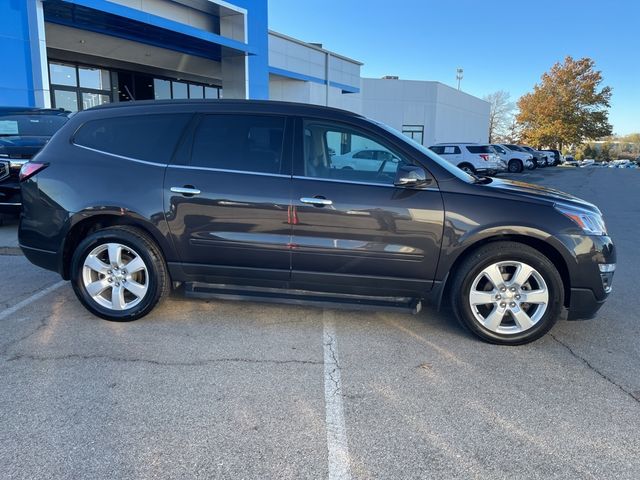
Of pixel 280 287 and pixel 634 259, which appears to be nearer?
pixel 280 287

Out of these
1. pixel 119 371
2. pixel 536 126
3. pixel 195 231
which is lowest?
pixel 119 371

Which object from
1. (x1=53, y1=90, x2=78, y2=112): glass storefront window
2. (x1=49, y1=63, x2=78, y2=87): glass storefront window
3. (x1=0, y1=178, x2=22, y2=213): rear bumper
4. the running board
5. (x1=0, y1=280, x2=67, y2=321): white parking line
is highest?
(x1=49, y1=63, x2=78, y2=87): glass storefront window

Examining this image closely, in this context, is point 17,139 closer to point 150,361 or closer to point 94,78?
point 150,361

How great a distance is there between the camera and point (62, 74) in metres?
18.8

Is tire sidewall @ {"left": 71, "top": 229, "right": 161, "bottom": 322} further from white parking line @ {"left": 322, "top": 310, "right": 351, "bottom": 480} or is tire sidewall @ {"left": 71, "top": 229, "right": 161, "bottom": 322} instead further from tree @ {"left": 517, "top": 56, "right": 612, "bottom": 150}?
tree @ {"left": 517, "top": 56, "right": 612, "bottom": 150}

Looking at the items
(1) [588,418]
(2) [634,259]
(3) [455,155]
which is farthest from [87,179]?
(3) [455,155]

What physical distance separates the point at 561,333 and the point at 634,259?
3671mm

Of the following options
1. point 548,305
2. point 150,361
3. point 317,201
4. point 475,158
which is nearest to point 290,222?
point 317,201

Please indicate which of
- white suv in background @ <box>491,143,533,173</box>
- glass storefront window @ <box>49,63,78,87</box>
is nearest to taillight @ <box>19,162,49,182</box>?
glass storefront window @ <box>49,63,78,87</box>

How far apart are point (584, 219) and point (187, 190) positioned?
318cm

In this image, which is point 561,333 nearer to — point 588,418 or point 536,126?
point 588,418

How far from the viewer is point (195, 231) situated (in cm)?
401

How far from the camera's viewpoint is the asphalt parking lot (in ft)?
7.97

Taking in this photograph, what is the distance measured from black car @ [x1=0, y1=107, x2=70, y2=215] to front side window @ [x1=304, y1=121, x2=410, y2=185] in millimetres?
5453
